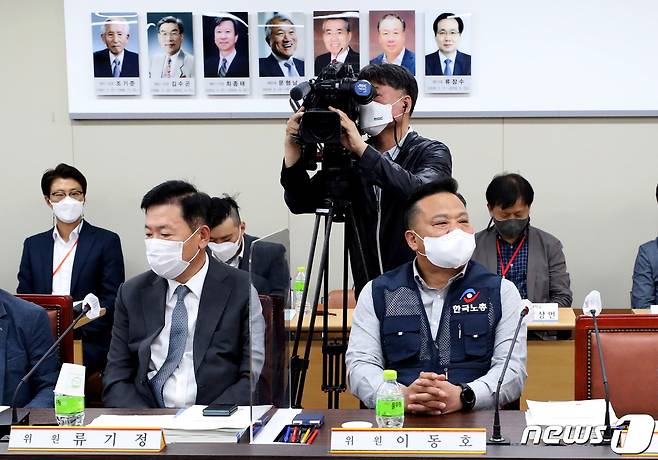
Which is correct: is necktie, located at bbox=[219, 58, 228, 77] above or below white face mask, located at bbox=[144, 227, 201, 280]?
above

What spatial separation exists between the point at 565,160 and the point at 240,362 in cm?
278

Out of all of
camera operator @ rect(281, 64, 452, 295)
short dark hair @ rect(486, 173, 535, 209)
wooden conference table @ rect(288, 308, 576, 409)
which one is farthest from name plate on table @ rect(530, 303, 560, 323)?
camera operator @ rect(281, 64, 452, 295)

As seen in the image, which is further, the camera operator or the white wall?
the white wall

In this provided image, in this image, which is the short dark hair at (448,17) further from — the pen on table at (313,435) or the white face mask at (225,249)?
the pen on table at (313,435)

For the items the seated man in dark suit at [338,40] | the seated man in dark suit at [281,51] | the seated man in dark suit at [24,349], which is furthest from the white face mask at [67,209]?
the seated man in dark suit at [24,349]

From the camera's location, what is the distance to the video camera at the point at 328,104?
2467 mm

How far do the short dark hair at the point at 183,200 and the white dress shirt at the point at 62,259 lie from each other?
1.94 meters

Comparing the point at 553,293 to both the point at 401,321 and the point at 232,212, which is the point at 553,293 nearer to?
the point at 232,212

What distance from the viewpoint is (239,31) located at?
4590 millimetres

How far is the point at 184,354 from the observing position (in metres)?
2.47

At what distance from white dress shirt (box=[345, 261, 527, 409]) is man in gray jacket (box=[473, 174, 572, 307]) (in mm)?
1651

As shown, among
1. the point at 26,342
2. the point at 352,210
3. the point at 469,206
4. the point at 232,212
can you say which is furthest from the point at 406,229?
the point at 469,206

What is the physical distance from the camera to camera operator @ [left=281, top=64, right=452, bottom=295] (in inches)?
104

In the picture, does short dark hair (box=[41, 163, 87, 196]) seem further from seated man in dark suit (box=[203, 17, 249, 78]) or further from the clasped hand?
the clasped hand
